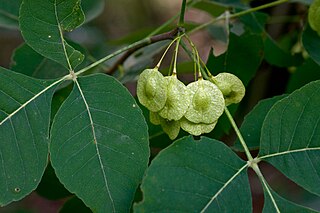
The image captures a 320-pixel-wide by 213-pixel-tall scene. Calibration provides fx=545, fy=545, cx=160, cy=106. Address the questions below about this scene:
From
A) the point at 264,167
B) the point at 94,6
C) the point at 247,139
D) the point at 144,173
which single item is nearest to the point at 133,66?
the point at 94,6

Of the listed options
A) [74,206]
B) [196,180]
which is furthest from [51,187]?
[196,180]

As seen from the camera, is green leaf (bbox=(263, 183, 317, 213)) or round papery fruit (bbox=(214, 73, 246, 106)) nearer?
green leaf (bbox=(263, 183, 317, 213))

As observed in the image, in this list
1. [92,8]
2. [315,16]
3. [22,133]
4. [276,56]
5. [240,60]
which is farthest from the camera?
[92,8]

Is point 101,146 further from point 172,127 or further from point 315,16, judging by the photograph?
point 315,16

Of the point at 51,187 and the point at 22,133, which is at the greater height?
the point at 22,133

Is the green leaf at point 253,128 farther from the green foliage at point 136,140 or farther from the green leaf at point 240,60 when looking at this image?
the green leaf at point 240,60

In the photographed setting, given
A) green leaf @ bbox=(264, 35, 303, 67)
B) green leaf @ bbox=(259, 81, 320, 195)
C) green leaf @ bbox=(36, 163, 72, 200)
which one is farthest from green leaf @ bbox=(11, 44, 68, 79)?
green leaf @ bbox=(259, 81, 320, 195)

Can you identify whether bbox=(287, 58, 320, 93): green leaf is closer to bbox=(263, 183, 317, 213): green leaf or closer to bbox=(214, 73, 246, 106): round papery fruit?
bbox=(214, 73, 246, 106): round papery fruit
